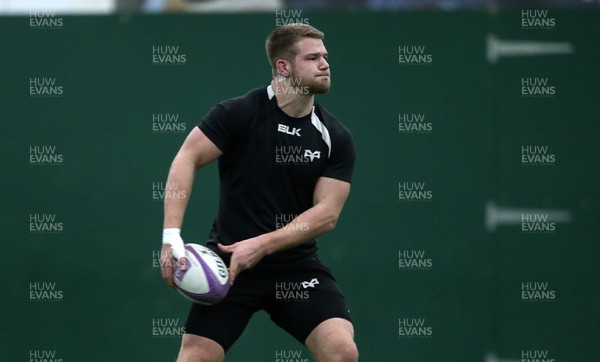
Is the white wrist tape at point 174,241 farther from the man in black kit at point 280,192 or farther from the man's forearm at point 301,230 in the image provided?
the man's forearm at point 301,230

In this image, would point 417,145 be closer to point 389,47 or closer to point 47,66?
point 389,47

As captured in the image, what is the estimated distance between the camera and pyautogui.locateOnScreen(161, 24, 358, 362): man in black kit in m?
6.02

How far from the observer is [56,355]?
8.34m

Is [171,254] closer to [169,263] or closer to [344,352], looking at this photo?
[169,263]

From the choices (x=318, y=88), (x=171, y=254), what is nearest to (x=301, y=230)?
(x=171, y=254)

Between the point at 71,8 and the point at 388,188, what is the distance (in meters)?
4.51

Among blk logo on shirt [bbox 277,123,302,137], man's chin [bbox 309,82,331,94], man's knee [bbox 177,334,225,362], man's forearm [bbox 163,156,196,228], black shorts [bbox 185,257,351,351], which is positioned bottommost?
man's knee [bbox 177,334,225,362]

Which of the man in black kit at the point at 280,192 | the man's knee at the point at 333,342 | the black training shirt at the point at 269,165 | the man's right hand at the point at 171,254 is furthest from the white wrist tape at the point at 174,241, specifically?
the man's knee at the point at 333,342

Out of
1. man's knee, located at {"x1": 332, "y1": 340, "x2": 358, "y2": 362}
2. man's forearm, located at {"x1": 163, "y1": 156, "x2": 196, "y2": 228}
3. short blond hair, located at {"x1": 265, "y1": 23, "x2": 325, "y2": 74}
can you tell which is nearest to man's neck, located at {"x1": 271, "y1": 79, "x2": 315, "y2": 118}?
short blond hair, located at {"x1": 265, "y1": 23, "x2": 325, "y2": 74}

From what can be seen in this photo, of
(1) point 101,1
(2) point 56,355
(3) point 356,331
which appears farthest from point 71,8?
(3) point 356,331

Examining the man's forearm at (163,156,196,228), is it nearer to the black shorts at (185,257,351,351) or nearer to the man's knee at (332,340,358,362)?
the black shorts at (185,257,351,351)

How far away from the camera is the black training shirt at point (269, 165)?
20.3ft

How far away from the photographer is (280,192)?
6.26 meters

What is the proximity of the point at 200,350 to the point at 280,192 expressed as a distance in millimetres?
1035
